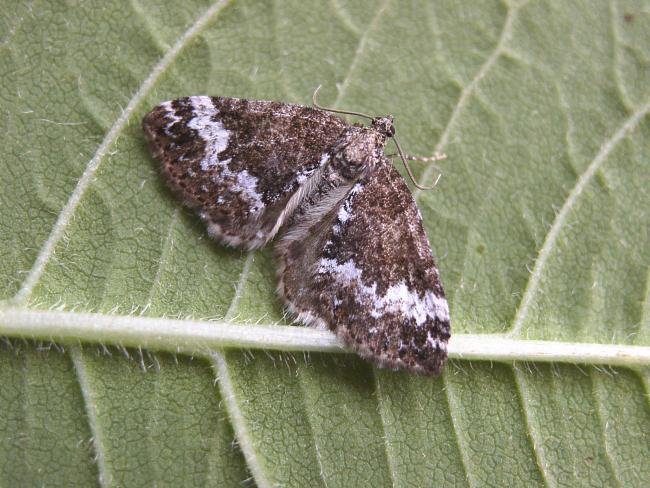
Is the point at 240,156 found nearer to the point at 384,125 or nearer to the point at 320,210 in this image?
the point at 320,210

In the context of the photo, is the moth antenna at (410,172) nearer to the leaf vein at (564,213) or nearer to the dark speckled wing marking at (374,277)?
the dark speckled wing marking at (374,277)

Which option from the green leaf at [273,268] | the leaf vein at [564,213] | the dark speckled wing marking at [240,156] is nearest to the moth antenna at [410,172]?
the green leaf at [273,268]

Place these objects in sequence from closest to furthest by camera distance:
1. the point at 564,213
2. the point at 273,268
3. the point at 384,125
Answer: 1. the point at 273,268
2. the point at 384,125
3. the point at 564,213

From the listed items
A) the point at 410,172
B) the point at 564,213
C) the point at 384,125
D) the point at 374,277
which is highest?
the point at 384,125

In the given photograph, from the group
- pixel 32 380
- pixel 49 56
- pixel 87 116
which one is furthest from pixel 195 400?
pixel 49 56

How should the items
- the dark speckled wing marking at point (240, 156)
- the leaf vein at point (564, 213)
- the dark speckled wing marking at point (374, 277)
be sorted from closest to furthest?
the dark speckled wing marking at point (374, 277) → the dark speckled wing marking at point (240, 156) → the leaf vein at point (564, 213)

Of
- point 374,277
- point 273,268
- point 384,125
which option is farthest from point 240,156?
point 374,277

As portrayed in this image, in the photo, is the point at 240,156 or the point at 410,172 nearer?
the point at 240,156
